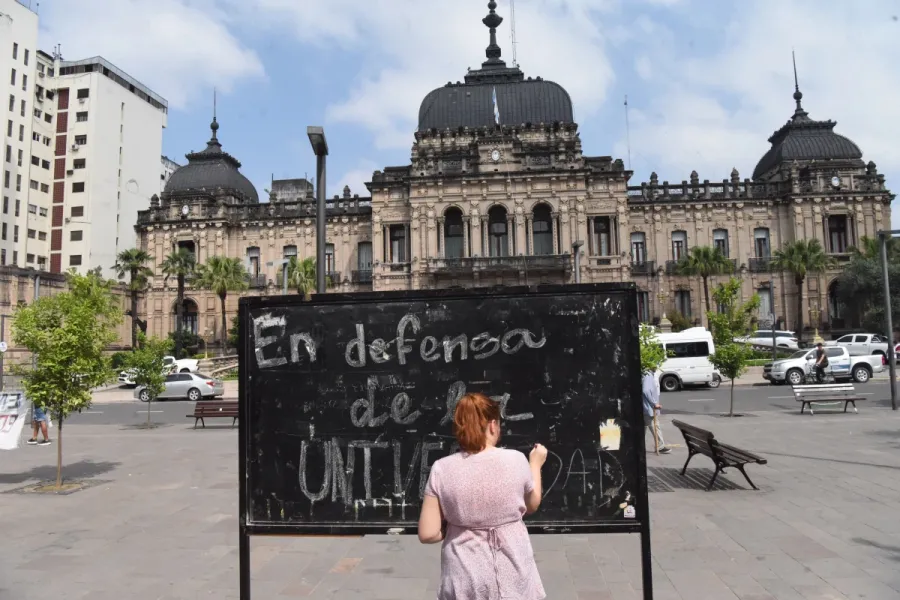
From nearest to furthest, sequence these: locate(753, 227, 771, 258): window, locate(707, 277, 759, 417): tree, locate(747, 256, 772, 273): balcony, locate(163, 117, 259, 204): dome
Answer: locate(707, 277, 759, 417): tree → locate(747, 256, 772, 273): balcony → locate(753, 227, 771, 258): window → locate(163, 117, 259, 204): dome

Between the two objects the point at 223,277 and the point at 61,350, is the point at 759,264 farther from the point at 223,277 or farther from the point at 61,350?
the point at 61,350

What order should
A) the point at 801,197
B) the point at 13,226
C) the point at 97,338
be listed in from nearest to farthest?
the point at 97,338 < the point at 801,197 < the point at 13,226

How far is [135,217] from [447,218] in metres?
41.7

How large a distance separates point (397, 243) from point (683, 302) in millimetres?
23152

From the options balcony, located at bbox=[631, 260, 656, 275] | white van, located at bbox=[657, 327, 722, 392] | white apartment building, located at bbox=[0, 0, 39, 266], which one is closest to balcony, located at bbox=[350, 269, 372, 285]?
balcony, located at bbox=[631, 260, 656, 275]

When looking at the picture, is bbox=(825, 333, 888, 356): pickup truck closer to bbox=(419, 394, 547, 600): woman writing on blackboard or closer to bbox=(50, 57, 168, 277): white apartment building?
bbox=(419, 394, 547, 600): woman writing on blackboard

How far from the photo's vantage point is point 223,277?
157 ft

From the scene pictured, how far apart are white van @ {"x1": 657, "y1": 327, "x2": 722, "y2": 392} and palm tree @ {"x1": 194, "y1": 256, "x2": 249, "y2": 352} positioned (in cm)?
3208

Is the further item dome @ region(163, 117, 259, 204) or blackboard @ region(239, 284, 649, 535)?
dome @ region(163, 117, 259, 204)

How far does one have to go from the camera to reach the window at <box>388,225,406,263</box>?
50156 mm

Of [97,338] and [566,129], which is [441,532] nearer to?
[97,338]

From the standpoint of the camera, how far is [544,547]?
23.4ft

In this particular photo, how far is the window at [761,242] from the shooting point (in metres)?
50.6

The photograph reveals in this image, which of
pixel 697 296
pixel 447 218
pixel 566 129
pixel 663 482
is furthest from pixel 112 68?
pixel 663 482
